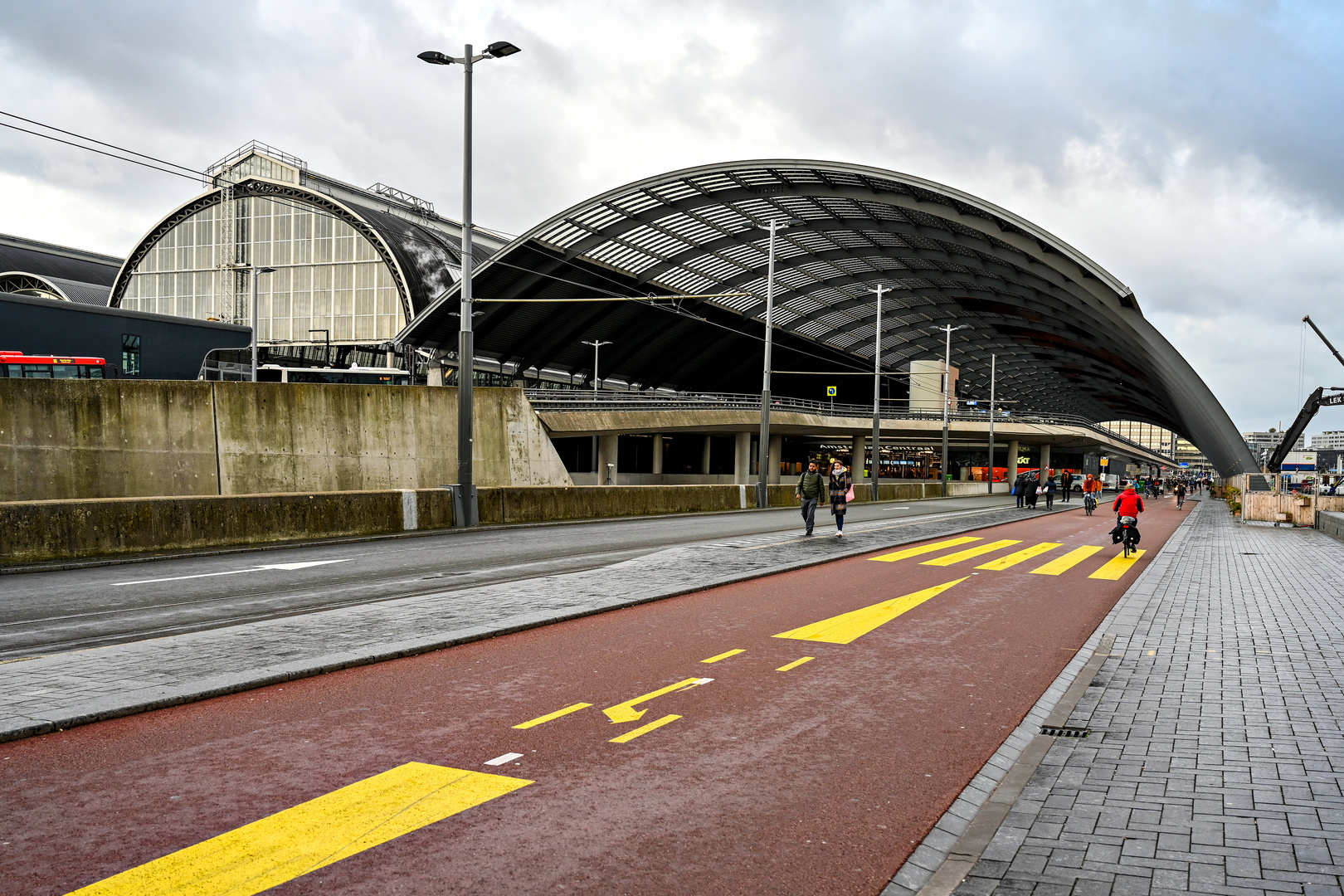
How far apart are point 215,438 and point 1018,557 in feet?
55.9

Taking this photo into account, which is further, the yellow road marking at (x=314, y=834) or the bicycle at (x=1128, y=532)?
the bicycle at (x=1128, y=532)

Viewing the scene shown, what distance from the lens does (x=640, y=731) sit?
559 centimetres

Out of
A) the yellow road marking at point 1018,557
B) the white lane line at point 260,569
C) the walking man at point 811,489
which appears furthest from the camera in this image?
the walking man at point 811,489

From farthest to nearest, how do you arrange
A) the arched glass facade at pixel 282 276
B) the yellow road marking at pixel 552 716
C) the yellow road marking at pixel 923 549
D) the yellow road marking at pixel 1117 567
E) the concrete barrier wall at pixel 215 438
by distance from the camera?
the arched glass facade at pixel 282 276
the concrete barrier wall at pixel 215 438
the yellow road marking at pixel 923 549
the yellow road marking at pixel 1117 567
the yellow road marking at pixel 552 716

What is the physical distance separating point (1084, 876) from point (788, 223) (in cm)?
5310

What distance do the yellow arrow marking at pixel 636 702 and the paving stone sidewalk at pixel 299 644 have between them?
2269 mm

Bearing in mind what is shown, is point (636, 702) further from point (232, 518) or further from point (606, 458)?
point (606, 458)

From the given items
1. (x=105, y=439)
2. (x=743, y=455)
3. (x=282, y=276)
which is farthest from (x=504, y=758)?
(x=282, y=276)

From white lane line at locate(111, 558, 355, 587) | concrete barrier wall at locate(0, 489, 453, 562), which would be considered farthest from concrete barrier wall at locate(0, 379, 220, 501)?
white lane line at locate(111, 558, 355, 587)

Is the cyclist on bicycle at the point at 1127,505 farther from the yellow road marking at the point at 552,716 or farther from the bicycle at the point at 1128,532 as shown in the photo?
the yellow road marking at the point at 552,716

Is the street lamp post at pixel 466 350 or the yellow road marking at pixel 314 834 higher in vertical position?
the street lamp post at pixel 466 350

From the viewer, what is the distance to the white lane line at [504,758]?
4945 mm

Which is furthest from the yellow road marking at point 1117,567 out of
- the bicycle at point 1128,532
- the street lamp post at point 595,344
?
the street lamp post at point 595,344

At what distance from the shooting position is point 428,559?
14.6m
